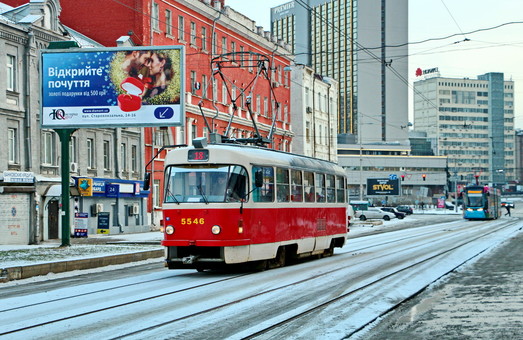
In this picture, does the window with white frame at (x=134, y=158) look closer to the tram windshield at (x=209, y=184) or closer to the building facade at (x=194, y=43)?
the building facade at (x=194, y=43)

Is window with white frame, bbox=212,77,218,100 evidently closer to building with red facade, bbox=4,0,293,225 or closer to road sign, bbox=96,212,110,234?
building with red facade, bbox=4,0,293,225

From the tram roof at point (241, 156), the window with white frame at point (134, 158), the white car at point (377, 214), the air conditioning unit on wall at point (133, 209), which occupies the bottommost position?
the white car at point (377, 214)

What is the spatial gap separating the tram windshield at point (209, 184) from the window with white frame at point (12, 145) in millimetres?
19091

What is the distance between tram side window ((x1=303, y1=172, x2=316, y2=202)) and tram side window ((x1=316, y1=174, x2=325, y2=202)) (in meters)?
0.40

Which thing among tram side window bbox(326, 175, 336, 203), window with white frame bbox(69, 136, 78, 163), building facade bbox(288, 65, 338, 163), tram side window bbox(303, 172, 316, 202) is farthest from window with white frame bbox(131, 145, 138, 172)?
building facade bbox(288, 65, 338, 163)

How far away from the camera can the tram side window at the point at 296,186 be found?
821 inches

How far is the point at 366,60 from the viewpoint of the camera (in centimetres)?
16600

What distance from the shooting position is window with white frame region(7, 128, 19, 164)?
116 feet

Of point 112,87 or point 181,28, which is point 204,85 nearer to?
point 181,28

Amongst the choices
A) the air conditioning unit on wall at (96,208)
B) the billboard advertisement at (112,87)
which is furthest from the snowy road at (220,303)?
the air conditioning unit on wall at (96,208)

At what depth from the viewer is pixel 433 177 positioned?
170 meters

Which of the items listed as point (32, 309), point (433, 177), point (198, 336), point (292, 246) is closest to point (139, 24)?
point (292, 246)

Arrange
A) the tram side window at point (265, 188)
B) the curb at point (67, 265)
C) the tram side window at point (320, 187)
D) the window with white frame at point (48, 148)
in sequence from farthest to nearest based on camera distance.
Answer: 1. the window with white frame at point (48, 148)
2. the tram side window at point (320, 187)
3. the curb at point (67, 265)
4. the tram side window at point (265, 188)

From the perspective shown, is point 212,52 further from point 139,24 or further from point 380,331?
point 380,331
